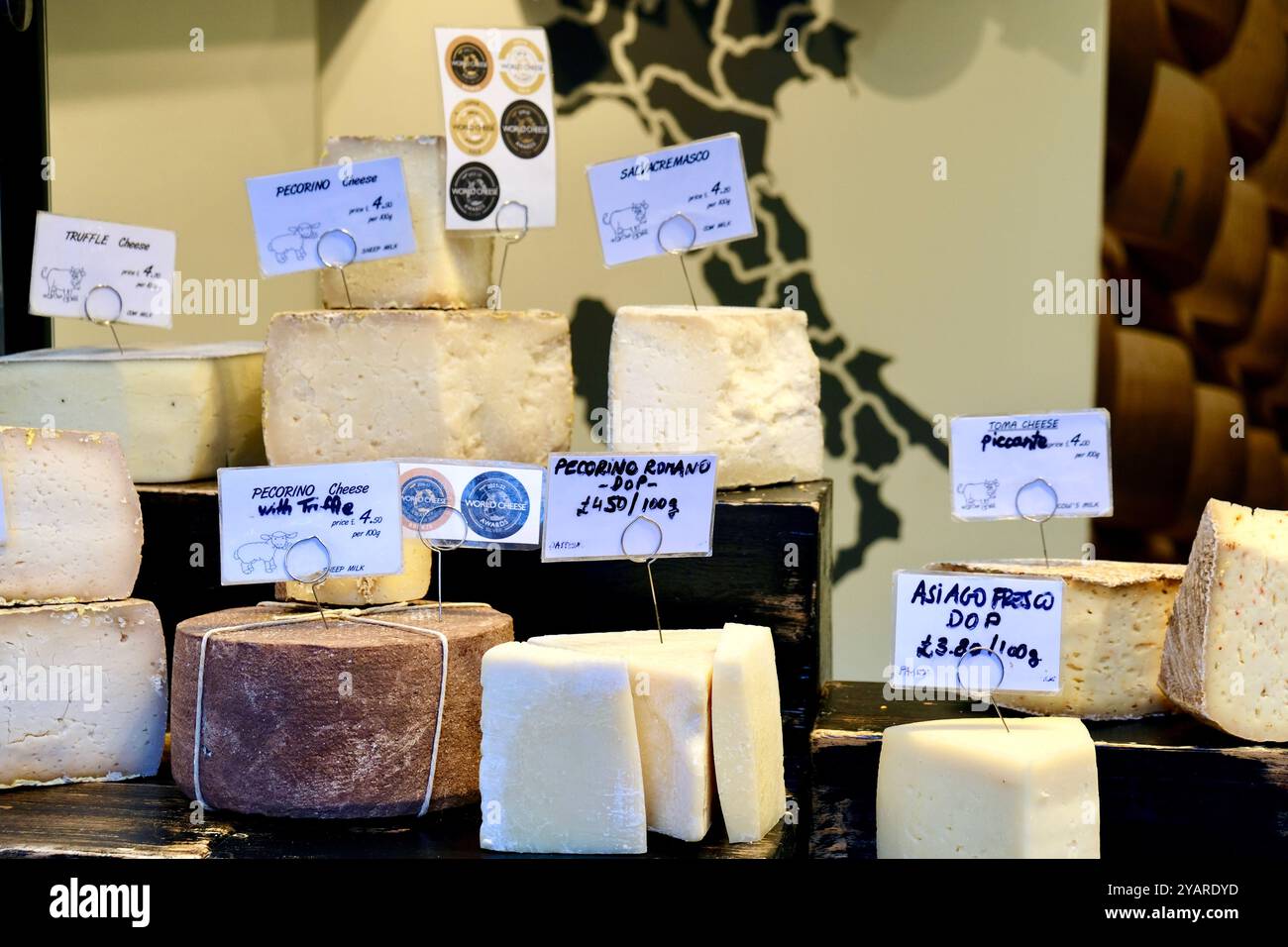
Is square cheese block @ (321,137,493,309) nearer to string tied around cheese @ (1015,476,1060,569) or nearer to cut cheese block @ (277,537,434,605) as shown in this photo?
cut cheese block @ (277,537,434,605)

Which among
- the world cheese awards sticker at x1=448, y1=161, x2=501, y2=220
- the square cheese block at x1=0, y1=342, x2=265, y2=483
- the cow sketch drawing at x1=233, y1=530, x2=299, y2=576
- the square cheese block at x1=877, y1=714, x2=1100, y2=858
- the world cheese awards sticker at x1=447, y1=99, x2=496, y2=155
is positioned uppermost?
the world cheese awards sticker at x1=447, y1=99, x2=496, y2=155


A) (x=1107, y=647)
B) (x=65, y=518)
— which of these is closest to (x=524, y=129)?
(x=65, y=518)

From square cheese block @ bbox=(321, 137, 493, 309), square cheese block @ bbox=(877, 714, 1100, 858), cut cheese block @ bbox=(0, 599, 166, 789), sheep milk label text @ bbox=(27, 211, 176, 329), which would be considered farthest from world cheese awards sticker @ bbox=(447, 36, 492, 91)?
square cheese block @ bbox=(877, 714, 1100, 858)

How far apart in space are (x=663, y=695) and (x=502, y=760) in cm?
17

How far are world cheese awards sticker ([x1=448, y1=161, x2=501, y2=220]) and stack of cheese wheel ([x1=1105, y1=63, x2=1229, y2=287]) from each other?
1965 millimetres

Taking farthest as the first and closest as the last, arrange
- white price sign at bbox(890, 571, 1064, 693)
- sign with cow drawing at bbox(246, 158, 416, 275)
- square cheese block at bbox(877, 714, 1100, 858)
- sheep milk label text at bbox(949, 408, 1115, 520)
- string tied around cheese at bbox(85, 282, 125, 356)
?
string tied around cheese at bbox(85, 282, 125, 356), sign with cow drawing at bbox(246, 158, 416, 275), sheep milk label text at bbox(949, 408, 1115, 520), white price sign at bbox(890, 571, 1064, 693), square cheese block at bbox(877, 714, 1100, 858)

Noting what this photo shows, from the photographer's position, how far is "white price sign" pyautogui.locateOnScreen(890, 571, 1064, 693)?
4.64 ft

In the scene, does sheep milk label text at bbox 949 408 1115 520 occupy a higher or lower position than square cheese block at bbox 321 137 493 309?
lower

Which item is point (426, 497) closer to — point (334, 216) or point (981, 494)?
point (334, 216)

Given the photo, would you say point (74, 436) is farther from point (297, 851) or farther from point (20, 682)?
point (297, 851)

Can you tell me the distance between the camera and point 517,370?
197 cm

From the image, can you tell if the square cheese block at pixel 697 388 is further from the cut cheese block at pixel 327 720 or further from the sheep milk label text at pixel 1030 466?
the cut cheese block at pixel 327 720

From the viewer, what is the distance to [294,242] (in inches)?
73.1

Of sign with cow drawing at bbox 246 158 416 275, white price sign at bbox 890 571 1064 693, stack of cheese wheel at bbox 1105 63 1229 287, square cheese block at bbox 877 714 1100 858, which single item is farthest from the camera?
stack of cheese wheel at bbox 1105 63 1229 287
